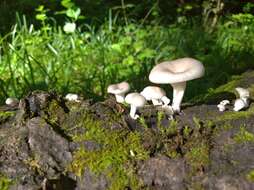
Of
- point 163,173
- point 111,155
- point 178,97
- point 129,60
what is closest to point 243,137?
point 163,173

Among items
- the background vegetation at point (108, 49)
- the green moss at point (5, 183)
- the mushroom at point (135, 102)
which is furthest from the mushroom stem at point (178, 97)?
the background vegetation at point (108, 49)

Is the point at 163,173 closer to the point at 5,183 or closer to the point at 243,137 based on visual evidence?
the point at 243,137

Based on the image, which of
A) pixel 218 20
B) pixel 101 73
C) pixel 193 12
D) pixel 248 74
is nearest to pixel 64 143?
pixel 248 74

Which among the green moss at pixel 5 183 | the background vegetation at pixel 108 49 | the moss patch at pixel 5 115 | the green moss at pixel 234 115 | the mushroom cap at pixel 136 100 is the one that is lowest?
the background vegetation at pixel 108 49

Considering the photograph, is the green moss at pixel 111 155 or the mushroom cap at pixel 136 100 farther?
the mushroom cap at pixel 136 100

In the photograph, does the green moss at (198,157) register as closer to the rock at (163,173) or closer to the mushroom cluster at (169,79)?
the rock at (163,173)

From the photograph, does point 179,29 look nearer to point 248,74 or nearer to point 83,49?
point 83,49

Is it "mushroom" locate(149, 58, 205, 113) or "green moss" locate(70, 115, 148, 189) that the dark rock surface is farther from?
"mushroom" locate(149, 58, 205, 113)

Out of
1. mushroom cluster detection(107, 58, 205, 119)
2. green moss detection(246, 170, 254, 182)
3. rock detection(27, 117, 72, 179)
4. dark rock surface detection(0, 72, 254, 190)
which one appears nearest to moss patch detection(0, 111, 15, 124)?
dark rock surface detection(0, 72, 254, 190)
